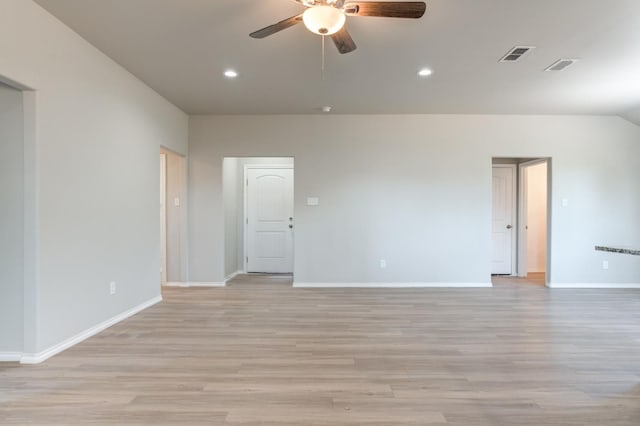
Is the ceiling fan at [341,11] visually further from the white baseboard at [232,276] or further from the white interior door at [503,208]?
the white interior door at [503,208]

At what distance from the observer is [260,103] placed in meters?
4.57

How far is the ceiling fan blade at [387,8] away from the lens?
6.40 feet

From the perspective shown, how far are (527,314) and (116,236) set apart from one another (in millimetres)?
4543

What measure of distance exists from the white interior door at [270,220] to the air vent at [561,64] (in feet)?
13.8

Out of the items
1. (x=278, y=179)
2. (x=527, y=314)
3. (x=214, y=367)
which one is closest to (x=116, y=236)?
(x=214, y=367)

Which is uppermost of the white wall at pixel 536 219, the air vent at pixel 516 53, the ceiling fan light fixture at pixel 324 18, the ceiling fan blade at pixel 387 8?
the air vent at pixel 516 53

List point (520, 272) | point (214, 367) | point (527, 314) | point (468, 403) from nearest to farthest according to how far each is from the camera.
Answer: point (468, 403) < point (214, 367) < point (527, 314) < point (520, 272)

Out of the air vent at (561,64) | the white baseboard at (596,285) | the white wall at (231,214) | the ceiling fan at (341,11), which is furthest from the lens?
the white wall at (231,214)

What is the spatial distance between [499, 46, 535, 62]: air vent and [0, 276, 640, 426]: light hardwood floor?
2636 millimetres

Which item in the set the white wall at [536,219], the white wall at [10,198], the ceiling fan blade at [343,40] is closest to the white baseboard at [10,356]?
the white wall at [10,198]

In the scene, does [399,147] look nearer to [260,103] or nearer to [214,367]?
[260,103]

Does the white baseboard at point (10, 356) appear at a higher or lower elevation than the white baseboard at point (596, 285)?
higher

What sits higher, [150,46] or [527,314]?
[150,46]

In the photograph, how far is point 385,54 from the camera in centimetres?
314
